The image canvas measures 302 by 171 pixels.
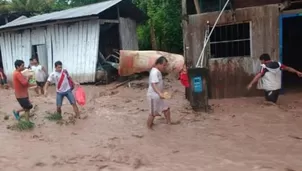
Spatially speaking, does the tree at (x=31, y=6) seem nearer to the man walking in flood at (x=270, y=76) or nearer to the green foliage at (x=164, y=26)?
the green foliage at (x=164, y=26)

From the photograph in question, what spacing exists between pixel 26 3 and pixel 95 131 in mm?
18344

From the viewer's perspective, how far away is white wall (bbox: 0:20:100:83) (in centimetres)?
1454

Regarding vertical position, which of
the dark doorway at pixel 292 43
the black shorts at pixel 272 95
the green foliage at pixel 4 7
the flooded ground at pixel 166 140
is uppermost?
the green foliage at pixel 4 7

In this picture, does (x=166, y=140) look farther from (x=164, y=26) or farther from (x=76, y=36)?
(x=164, y=26)

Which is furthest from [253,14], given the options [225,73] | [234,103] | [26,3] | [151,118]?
[26,3]

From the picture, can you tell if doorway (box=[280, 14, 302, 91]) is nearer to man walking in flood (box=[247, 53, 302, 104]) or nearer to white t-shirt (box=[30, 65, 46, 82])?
man walking in flood (box=[247, 53, 302, 104])

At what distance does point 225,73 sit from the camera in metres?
9.73

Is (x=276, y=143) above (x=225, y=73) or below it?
below

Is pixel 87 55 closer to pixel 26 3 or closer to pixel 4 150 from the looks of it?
pixel 4 150

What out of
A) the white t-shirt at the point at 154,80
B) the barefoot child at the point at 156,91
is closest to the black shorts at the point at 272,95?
the barefoot child at the point at 156,91

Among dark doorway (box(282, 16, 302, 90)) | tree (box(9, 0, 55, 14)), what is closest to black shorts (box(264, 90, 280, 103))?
dark doorway (box(282, 16, 302, 90))

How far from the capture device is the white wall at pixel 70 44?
14.5 m

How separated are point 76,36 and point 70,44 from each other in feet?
1.62

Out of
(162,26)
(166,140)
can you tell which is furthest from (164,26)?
(166,140)
